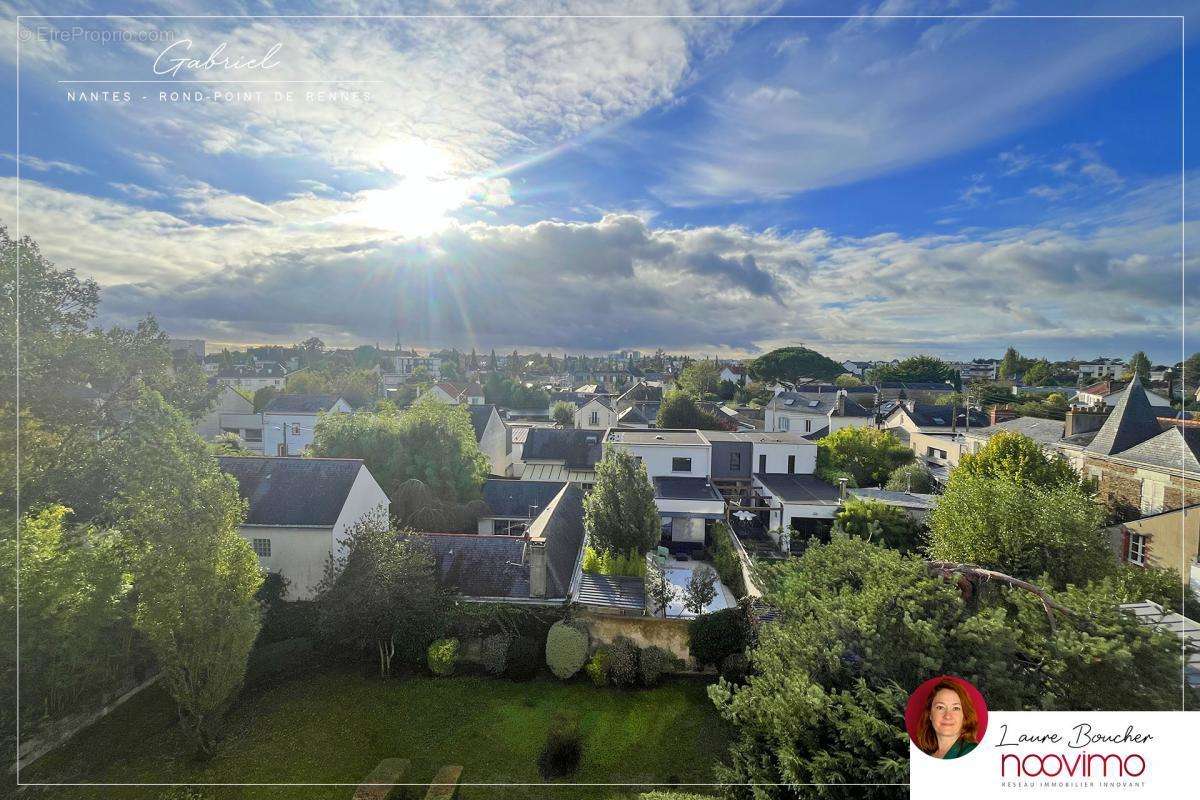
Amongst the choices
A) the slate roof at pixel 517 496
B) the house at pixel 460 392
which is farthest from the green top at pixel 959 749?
the house at pixel 460 392

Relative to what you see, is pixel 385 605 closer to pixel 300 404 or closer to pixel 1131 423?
pixel 1131 423

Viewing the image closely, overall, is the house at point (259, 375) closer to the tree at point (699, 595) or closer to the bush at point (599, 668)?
the bush at point (599, 668)

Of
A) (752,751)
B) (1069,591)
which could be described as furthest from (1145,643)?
(752,751)

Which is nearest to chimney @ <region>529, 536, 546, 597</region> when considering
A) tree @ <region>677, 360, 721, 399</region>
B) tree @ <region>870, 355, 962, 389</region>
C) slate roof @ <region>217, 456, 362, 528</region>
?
slate roof @ <region>217, 456, 362, 528</region>

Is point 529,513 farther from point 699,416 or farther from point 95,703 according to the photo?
point 699,416

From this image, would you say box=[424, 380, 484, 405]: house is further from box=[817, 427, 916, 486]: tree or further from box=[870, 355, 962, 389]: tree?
box=[870, 355, 962, 389]: tree

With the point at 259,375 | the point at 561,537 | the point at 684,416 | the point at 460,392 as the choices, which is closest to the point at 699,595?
the point at 561,537
